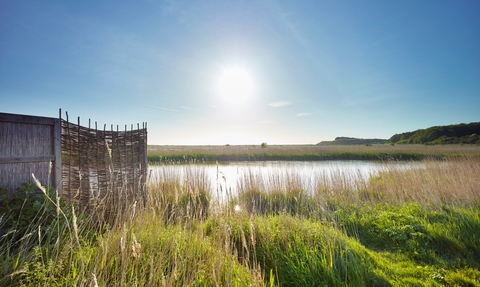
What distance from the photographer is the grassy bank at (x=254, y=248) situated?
89.8 inches

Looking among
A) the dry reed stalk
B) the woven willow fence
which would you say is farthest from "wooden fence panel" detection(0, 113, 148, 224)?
the dry reed stalk

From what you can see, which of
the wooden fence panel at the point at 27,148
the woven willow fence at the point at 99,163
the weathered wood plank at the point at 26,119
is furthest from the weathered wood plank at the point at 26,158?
the weathered wood plank at the point at 26,119

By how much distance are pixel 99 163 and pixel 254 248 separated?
473cm

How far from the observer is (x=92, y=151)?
504cm

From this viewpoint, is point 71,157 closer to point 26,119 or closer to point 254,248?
point 26,119

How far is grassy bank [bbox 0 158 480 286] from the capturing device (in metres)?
2.28

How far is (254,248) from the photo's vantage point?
5.82 feet

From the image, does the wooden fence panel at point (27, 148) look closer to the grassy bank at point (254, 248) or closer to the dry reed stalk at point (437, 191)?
the grassy bank at point (254, 248)

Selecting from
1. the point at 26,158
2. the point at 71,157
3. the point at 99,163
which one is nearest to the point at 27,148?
the point at 26,158

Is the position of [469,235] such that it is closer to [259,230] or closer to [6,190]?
[259,230]

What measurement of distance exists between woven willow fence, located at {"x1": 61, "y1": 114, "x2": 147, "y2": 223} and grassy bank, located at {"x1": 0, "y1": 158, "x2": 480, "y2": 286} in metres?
0.84

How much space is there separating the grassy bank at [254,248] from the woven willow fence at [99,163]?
2.75 feet

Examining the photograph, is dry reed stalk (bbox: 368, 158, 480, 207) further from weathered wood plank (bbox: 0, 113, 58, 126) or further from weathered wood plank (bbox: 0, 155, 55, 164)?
weathered wood plank (bbox: 0, 113, 58, 126)

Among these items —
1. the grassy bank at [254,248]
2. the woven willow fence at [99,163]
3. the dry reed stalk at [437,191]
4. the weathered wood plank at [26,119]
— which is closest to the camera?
the grassy bank at [254,248]
